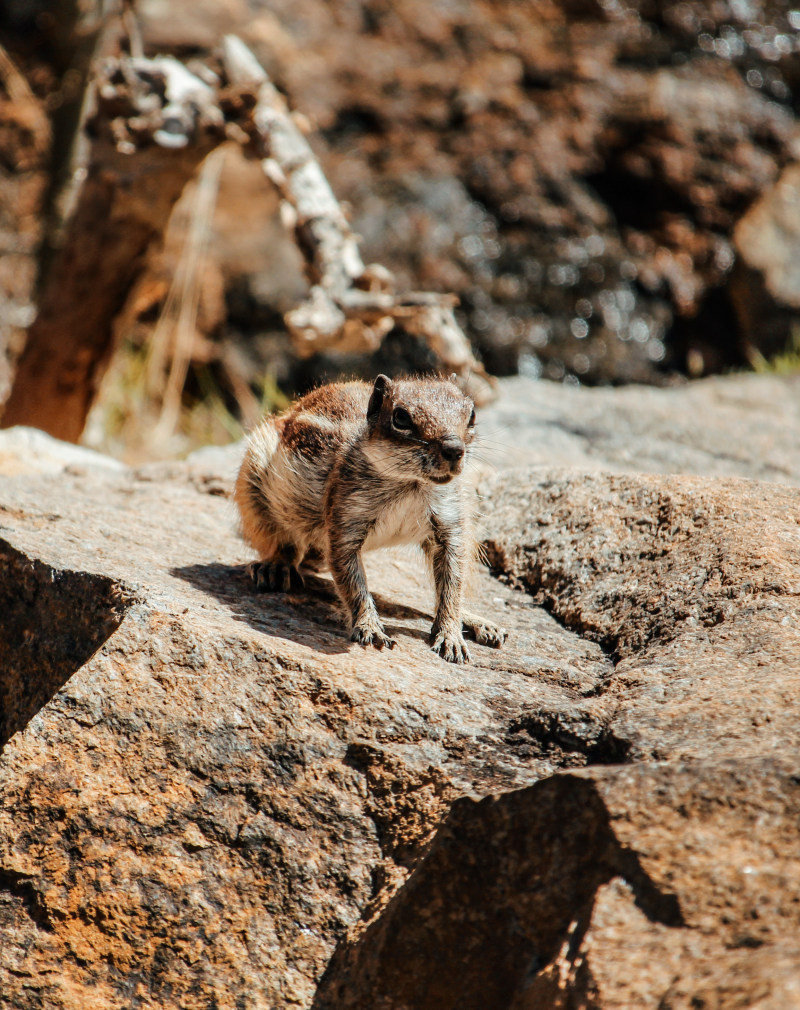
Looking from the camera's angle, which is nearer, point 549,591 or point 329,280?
point 549,591

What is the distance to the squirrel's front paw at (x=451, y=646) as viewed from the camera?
315 centimetres

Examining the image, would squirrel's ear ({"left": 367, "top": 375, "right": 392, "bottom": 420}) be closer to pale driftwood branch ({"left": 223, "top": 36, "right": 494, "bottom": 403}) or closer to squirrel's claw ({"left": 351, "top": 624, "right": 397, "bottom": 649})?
squirrel's claw ({"left": 351, "top": 624, "right": 397, "bottom": 649})

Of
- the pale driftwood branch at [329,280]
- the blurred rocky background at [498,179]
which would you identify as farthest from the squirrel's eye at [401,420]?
the blurred rocky background at [498,179]

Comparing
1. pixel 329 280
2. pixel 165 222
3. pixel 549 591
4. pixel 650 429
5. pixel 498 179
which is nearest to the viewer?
pixel 549 591

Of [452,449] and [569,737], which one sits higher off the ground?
[452,449]

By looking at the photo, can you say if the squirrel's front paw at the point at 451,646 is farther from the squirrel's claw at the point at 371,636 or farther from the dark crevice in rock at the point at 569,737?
the dark crevice in rock at the point at 569,737

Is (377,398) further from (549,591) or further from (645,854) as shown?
(645,854)

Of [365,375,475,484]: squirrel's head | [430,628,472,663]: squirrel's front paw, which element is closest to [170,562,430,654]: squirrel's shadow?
[430,628,472,663]: squirrel's front paw

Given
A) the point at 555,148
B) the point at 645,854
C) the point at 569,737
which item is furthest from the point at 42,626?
the point at 555,148

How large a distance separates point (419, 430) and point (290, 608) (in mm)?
818

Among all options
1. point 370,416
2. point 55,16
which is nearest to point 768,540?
point 370,416

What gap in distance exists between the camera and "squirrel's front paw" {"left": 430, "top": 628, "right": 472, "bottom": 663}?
3154 mm

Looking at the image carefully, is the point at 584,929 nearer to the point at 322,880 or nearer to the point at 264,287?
the point at 322,880

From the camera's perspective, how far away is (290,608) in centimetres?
351
